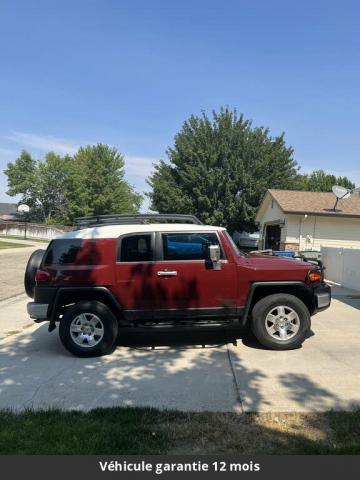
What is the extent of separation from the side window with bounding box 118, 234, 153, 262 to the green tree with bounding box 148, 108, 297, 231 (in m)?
26.9

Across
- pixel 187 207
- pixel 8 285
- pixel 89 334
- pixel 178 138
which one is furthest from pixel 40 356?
pixel 178 138

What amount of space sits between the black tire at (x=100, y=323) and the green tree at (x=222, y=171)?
2726cm

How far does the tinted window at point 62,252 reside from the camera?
237 inches

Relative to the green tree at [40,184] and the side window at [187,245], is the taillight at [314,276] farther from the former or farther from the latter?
the green tree at [40,184]

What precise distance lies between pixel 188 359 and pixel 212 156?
29.3 meters

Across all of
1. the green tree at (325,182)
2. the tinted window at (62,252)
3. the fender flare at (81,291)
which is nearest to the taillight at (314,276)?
the fender flare at (81,291)

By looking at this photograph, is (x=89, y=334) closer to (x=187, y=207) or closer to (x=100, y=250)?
(x=100, y=250)

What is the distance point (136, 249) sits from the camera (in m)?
6.08

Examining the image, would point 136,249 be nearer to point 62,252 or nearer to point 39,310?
point 62,252

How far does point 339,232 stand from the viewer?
20031mm

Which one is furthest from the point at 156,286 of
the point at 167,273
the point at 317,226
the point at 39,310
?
the point at 317,226

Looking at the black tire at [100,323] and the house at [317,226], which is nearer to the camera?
the black tire at [100,323]

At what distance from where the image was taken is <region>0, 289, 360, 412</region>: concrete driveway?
434cm

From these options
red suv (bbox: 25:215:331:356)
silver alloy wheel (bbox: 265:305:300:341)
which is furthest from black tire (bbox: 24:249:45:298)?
silver alloy wheel (bbox: 265:305:300:341)
